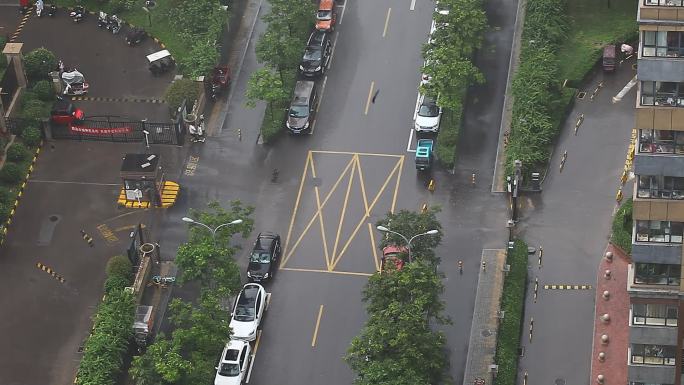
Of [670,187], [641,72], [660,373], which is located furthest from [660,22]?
[660,373]

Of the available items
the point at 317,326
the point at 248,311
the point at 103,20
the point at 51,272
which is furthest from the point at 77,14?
the point at 317,326

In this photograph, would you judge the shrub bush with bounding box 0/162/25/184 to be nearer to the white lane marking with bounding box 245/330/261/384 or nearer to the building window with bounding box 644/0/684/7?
the white lane marking with bounding box 245/330/261/384

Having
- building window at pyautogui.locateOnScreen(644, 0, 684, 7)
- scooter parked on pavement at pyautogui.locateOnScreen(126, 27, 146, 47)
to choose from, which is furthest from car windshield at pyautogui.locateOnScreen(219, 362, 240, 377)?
scooter parked on pavement at pyautogui.locateOnScreen(126, 27, 146, 47)

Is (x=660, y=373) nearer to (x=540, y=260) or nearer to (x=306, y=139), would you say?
(x=540, y=260)

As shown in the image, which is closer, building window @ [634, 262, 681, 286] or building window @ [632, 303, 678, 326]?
building window @ [634, 262, 681, 286]

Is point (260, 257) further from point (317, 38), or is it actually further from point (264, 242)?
point (317, 38)

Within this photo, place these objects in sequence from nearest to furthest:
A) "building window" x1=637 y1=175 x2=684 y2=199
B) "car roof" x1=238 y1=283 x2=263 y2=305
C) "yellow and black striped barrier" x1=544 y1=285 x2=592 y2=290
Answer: "building window" x1=637 y1=175 x2=684 y2=199
"car roof" x1=238 y1=283 x2=263 y2=305
"yellow and black striped barrier" x1=544 y1=285 x2=592 y2=290
